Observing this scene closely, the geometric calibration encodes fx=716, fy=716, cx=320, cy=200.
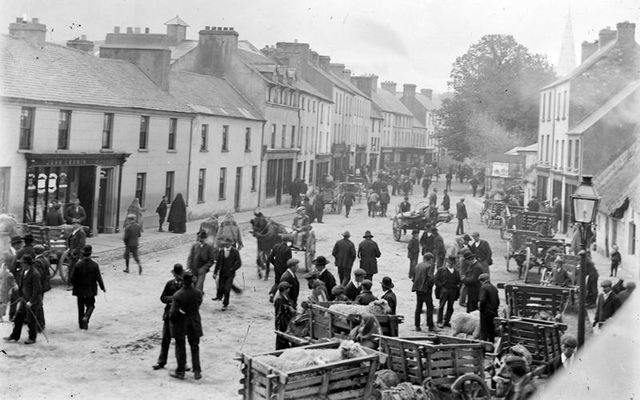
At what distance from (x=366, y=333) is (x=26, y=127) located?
51.7ft

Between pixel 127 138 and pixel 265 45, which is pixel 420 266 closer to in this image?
pixel 127 138

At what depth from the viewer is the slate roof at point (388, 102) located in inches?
3416

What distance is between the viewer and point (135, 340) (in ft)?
42.4

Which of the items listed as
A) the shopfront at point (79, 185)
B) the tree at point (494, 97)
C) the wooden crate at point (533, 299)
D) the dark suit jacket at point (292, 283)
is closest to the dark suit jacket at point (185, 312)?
the dark suit jacket at point (292, 283)

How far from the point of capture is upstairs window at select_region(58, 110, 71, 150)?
2345 centimetres

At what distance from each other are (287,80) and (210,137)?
12.3m

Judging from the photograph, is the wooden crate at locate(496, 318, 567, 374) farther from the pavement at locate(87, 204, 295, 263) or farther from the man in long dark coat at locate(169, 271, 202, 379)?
the pavement at locate(87, 204, 295, 263)

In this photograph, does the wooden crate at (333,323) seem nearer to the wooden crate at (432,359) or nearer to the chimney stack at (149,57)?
the wooden crate at (432,359)

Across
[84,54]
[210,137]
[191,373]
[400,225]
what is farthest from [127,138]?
[191,373]

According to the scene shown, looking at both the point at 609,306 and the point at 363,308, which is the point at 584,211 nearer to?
the point at 609,306

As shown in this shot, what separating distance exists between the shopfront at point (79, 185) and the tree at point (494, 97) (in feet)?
124

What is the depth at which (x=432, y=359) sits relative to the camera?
9.27m

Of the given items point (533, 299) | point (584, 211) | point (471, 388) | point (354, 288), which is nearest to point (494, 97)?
point (533, 299)

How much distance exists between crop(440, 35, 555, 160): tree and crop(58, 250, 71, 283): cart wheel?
44.8 meters
